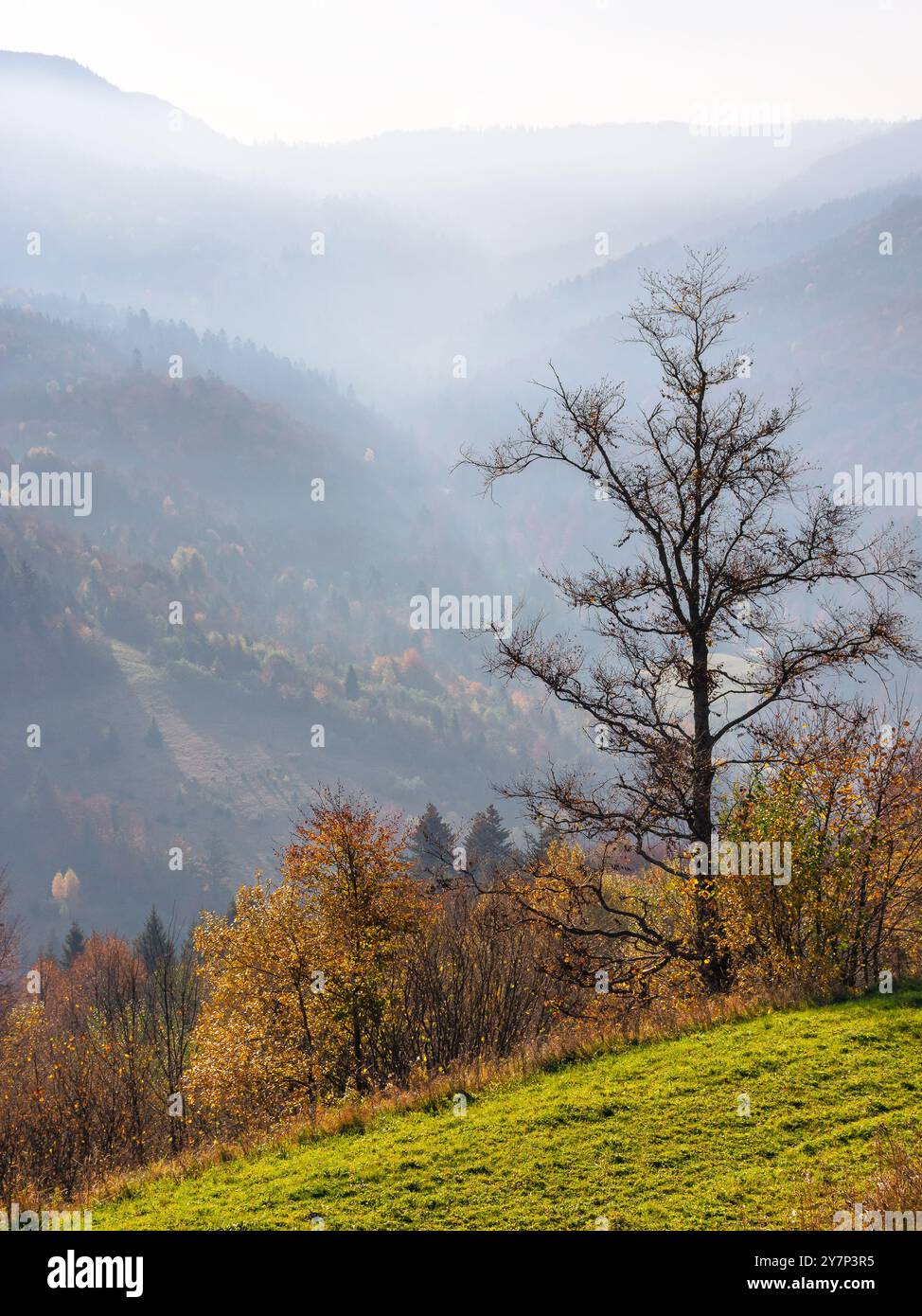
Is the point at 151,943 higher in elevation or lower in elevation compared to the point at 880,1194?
lower

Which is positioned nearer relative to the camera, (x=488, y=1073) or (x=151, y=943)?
(x=488, y=1073)

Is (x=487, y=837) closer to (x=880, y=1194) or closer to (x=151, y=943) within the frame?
(x=151, y=943)

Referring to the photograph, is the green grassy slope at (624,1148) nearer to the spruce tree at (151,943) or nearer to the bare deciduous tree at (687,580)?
the bare deciduous tree at (687,580)

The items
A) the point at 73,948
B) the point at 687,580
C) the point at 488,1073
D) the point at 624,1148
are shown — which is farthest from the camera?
the point at 73,948

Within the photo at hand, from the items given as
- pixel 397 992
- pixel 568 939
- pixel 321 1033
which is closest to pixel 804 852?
pixel 568 939

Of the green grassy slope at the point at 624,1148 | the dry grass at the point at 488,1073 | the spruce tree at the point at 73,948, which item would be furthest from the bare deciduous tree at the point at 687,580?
the spruce tree at the point at 73,948

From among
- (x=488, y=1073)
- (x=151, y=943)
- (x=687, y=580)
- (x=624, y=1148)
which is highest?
(x=687, y=580)

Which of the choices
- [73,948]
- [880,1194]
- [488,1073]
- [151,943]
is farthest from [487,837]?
[880,1194]

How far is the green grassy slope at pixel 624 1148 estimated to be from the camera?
368 inches

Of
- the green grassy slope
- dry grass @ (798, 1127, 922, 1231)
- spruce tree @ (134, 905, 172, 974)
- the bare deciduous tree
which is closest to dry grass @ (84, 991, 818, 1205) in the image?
the green grassy slope

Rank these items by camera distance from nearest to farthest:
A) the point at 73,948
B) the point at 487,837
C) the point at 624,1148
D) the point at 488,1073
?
the point at 624,1148, the point at 488,1073, the point at 487,837, the point at 73,948

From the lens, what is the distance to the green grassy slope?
30.7 feet

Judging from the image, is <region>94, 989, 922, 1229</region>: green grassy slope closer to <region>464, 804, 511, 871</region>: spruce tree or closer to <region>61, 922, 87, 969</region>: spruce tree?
<region>464, 804, 511, 871</region>: spruce tree

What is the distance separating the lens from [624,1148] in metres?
10.5
